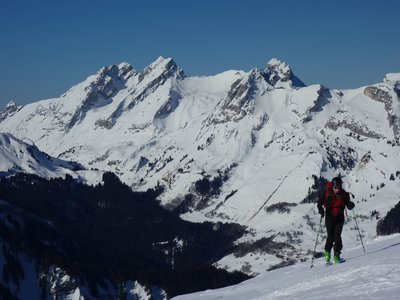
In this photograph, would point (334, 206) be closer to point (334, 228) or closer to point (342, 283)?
point (334, 228)

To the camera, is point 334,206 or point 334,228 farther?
point 334,228

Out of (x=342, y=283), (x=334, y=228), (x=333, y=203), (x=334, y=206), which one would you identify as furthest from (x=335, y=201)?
(x=342, y=283)

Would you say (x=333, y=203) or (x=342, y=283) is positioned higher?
(x=333, y=203)

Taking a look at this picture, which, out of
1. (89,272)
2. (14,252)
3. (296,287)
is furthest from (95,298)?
(296,287)

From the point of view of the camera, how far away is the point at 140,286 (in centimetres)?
19038

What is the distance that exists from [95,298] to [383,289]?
541 feet

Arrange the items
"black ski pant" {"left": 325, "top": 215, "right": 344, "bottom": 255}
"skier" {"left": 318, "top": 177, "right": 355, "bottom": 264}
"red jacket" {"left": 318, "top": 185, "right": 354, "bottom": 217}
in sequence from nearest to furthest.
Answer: "skier" {"left": 318, "top": 177, "right": 355, "bottom": 264} → "red jacket" {"left": 318, "top": 185, "right": 354, "bottom": 217} → "black ski pant" {"left": 325, "top": 215, "right": 344, "bottom": 255}

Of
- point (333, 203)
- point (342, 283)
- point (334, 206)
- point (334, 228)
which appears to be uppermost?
point (333, 203)

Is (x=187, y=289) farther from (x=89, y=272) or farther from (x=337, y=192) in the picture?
(x=337, y=192)

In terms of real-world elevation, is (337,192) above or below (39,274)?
below

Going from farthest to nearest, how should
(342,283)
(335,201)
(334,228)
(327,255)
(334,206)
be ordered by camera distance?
1. (327,255)
2. (334,228)
3. (334,206)
4. (335,201)
5. (342,283)

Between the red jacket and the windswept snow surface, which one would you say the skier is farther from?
the windswept snow surface

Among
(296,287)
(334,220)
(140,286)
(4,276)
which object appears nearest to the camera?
(296,287)

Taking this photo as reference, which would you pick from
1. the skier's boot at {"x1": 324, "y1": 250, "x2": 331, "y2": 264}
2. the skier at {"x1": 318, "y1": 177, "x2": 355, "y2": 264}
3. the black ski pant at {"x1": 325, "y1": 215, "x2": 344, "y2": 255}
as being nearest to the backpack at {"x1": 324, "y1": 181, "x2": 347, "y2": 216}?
the skier at {"x1": 318, "y1": 177, "x2": 355, "y2": 264}
